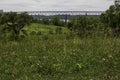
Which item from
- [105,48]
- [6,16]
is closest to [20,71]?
[105,48]

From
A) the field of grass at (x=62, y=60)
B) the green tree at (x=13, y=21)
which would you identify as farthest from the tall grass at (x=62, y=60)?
the green tree at (x=13, y=21)

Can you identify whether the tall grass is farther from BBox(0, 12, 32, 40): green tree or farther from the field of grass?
BBox(0, 12, 32, 40): green tree

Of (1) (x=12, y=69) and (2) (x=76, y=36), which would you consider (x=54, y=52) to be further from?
(2) (x=76, y=36)

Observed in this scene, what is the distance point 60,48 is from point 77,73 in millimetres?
2241

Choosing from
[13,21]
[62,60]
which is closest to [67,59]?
[62,60]

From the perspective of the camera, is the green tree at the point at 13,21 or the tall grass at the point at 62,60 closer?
the tall grass at the point at 62,60

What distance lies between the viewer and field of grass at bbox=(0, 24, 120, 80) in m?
6.71

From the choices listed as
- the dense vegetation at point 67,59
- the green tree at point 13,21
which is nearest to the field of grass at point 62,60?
the dense vegetation at point 67,59

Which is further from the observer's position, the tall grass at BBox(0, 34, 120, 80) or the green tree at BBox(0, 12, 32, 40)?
the green tree at BBox(0, 12, 32, 40)

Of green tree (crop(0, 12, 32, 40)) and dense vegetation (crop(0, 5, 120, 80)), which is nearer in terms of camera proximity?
dense vegetation (crop(0, 5, 120, 80))

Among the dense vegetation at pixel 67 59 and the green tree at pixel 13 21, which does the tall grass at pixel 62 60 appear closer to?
the dense vegetation at pixel 67 59

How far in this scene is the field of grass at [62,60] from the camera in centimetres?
671

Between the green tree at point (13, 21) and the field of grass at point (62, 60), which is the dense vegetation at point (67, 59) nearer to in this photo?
the field of grass at point (62, 60)

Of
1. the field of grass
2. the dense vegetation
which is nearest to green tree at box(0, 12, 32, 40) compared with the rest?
the dense vegetation
